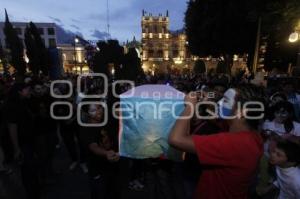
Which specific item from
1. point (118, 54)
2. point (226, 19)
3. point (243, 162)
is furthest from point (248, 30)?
point (243, 162)

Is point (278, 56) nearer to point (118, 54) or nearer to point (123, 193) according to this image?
point (118, 54)

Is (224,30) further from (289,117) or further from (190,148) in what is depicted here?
(190,148)


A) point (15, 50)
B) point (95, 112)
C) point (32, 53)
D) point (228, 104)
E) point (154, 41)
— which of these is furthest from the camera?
point (154, 41)

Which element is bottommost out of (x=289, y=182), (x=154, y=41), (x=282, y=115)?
(x=289, y=182)

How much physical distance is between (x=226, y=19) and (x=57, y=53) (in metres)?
15.1

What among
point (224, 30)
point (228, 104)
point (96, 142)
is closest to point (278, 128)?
point (96, 142)

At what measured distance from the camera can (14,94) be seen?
→ 4.94 metres

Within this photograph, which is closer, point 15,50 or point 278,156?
point 278,156

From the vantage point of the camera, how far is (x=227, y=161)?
2.22 m

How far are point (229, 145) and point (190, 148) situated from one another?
280 millimetres

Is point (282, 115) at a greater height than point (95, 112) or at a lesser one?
lesser

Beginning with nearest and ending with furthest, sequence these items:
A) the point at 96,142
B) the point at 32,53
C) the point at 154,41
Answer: the point at 96,142 → the point at 32,53 → the point at 154,41

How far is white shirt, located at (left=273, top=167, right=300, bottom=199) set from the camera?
3.06 m

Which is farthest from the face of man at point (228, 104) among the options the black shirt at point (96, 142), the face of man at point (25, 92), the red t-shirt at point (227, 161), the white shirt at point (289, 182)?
the face of man at point (25, 92)
